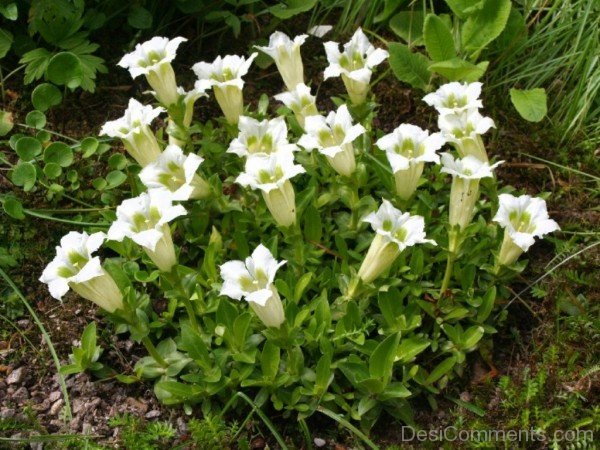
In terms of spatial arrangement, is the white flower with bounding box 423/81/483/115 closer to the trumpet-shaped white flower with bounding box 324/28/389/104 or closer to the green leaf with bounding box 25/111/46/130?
the trumpet-shaped white flower with bounding box 324/28/389/104

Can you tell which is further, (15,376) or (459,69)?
(459,69)

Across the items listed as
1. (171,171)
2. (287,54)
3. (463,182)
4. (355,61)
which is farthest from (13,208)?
(463,182)

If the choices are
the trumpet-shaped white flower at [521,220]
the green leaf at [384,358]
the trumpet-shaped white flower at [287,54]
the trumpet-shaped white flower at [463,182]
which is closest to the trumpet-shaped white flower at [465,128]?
the trumpet-shaped white flower at [463,182]

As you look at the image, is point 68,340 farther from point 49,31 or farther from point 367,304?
point 49,31

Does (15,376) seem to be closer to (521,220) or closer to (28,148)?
(28,148)

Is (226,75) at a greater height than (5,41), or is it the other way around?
(5,41)

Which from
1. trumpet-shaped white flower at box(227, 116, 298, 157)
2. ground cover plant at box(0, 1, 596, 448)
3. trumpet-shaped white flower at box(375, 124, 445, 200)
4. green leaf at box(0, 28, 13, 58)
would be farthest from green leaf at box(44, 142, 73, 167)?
trumpet-shaped white flower at box(375, 124, 445, 200)
